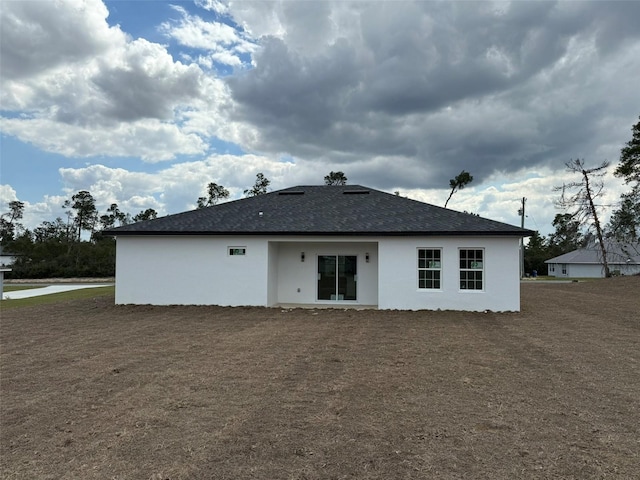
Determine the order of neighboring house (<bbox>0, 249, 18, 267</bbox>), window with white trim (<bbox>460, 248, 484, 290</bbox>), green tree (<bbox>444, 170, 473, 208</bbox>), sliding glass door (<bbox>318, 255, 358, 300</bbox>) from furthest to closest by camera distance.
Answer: neighboring house (<bbox>0, 249, 18, 267</bbox>) → green tree (<bbox>444, 170, 473, 208</bbox>) → sliding glass door (<bbox>318, 255, 358, 300</bbox>) → window with white trim (<bbox>460, 248, 484, 290</bbox>)

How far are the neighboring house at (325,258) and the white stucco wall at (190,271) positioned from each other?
36 millimetres

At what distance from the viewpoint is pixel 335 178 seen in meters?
47.2

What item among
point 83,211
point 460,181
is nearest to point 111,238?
point 83,211

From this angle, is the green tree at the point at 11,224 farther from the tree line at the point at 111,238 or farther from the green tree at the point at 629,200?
the green tree at the point at 629,200

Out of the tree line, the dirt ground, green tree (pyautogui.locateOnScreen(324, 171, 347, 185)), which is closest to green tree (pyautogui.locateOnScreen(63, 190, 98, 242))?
the tree line

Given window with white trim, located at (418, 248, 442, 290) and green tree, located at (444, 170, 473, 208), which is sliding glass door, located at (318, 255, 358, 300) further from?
green tree, located at (444, 170, 473, 208)

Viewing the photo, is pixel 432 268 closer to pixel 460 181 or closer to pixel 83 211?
pixel 460 181

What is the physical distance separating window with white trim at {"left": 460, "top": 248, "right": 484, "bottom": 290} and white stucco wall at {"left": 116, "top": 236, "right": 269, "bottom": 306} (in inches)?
269

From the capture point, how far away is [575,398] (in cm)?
573

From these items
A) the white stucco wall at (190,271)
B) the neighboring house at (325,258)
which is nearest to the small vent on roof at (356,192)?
the neighboring house at (325,258)

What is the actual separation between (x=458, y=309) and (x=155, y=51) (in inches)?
596

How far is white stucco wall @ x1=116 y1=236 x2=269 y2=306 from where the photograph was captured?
15.6 metres

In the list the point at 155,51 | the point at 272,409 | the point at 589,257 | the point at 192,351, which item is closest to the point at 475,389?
the point at 272,409

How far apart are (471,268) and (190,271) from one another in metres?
9.95
